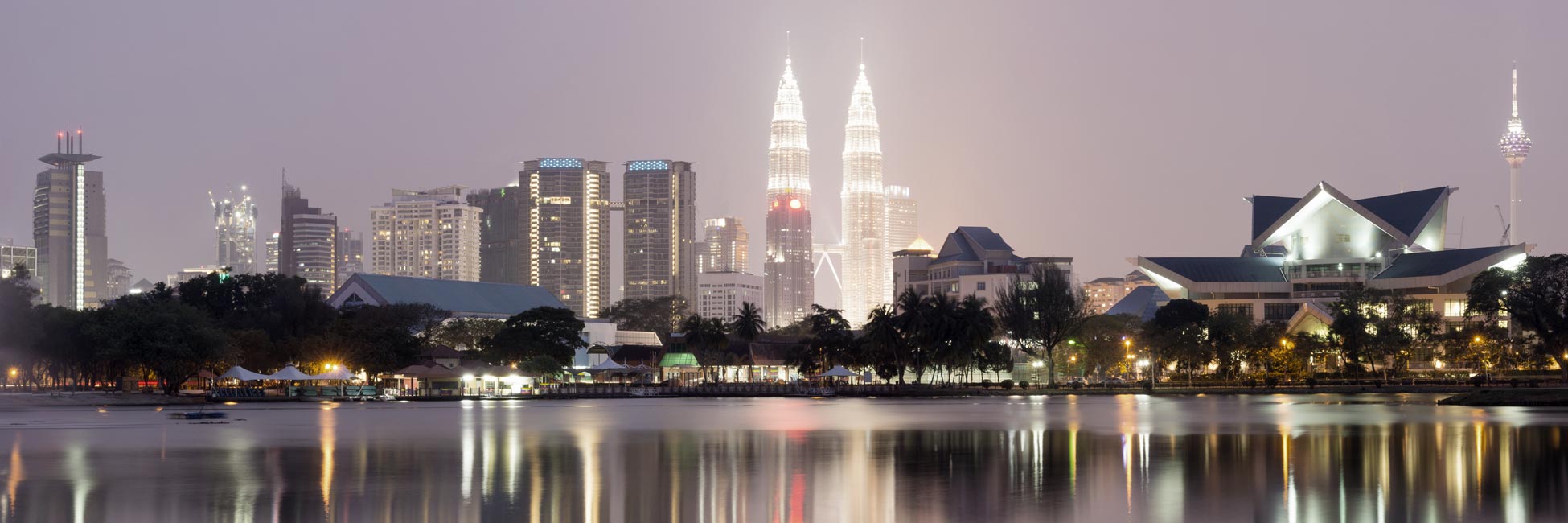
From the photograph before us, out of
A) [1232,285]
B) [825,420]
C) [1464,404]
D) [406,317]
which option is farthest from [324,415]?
[1232,285]

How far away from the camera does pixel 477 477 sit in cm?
2644

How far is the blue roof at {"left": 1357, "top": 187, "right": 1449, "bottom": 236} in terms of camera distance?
130875 millimetres

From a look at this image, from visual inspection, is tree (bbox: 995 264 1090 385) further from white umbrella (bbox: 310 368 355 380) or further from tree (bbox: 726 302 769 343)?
white umbrella (bbox: 310 368 355 380)

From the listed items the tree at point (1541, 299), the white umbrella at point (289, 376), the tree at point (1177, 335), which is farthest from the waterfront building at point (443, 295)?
the tree at point (1541, 299)

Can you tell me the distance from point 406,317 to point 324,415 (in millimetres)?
58026

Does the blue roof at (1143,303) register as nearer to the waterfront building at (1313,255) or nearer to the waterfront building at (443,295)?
the waterfront building at (1313,255)

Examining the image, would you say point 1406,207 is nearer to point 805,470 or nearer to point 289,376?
point 289,376

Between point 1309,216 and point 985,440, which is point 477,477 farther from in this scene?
point 1309,216

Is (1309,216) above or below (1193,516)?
above

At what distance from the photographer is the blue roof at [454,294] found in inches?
5300

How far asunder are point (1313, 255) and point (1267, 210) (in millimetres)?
6899

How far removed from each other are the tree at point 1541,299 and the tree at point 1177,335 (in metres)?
20.1

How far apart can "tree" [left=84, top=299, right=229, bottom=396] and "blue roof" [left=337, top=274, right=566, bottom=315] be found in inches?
1645

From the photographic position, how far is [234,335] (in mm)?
99188
